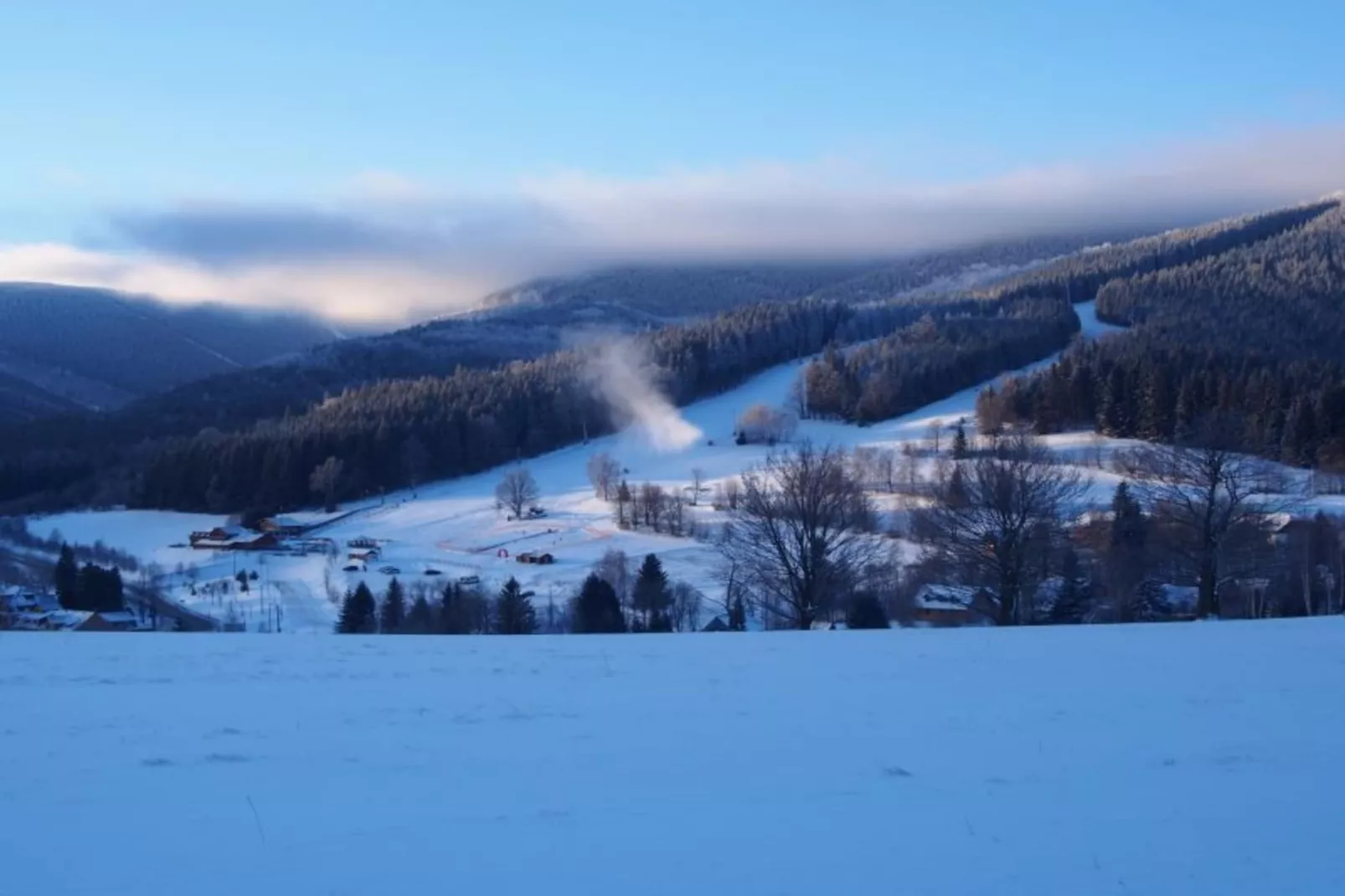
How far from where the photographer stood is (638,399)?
8606 centimetres

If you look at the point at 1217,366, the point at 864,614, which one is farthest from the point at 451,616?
the point at 1217,366

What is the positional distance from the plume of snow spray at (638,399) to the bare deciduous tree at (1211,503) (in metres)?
54.8

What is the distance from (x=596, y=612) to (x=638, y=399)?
66760 millimetres

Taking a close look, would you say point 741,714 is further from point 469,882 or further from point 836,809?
point 469,882

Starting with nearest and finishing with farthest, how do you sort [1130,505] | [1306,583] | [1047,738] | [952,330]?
[1047,738] < [1306,583] < [1130,505] < [952,330]

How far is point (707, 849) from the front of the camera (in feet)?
14.3

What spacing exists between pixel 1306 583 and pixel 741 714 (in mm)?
19964

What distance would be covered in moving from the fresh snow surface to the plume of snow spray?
210ft

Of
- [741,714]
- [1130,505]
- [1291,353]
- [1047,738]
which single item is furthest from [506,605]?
[1291,353]

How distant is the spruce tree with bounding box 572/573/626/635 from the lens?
19.0m

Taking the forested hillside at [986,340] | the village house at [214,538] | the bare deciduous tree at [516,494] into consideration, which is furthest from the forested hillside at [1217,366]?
the village house at [214,538]

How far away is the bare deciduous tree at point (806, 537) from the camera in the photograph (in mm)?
15250

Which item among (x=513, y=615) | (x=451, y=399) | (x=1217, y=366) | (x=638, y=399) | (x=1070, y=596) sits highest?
(x=451, y=399)

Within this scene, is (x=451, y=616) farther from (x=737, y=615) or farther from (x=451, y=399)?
(x=451, y=399)
